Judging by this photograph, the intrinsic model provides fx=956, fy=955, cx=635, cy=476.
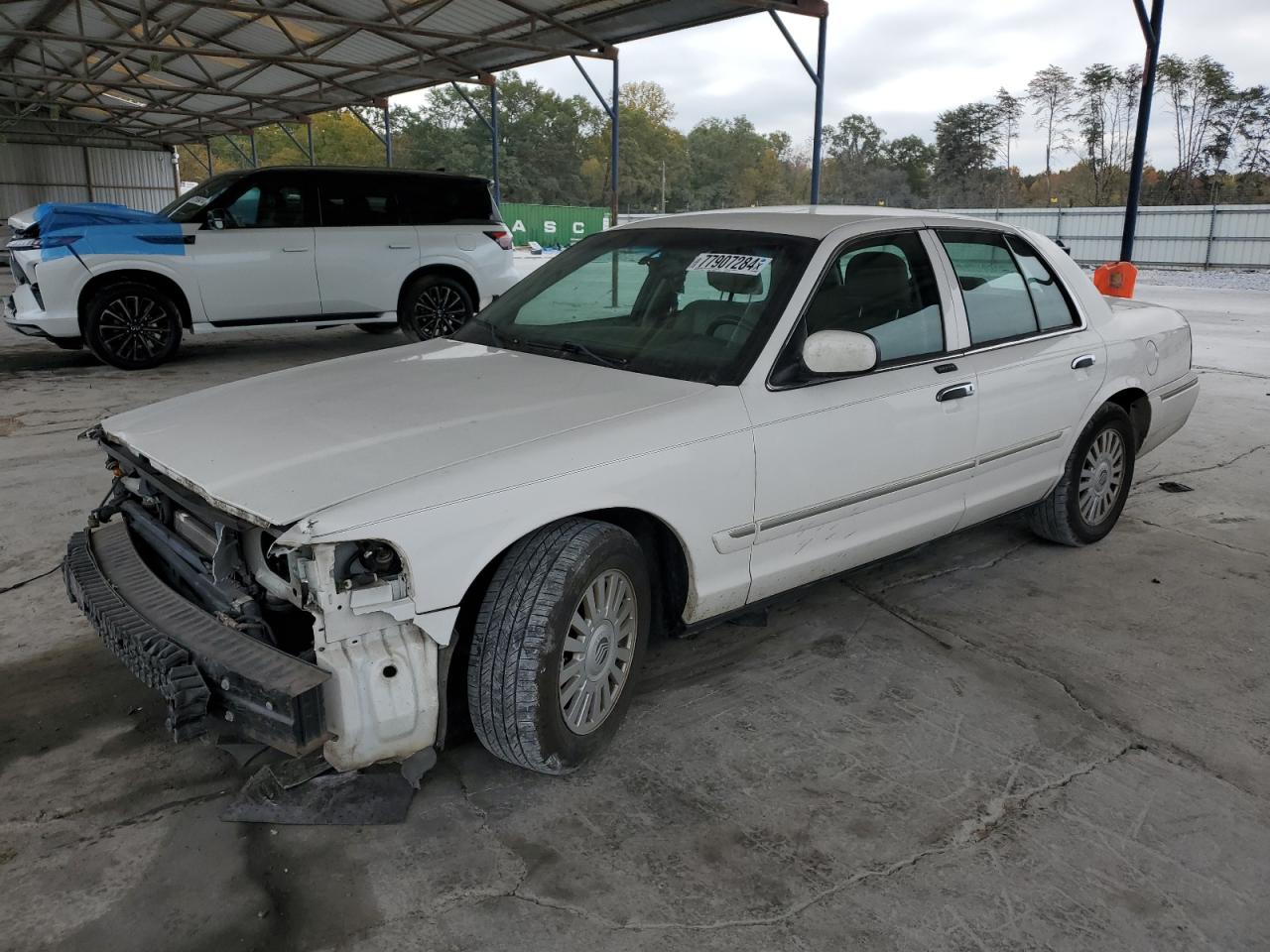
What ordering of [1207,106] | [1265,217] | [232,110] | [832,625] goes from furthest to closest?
[1207,106] < [1265,217] < [232,110] < [832,625]

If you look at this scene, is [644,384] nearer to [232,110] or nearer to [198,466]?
[198,466]

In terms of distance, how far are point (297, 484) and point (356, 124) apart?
249 ft

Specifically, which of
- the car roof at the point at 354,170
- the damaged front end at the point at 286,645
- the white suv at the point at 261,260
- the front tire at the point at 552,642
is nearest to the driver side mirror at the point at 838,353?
the front tire at the point at 552,642

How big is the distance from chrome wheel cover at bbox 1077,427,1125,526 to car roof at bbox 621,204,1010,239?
1.16 metres

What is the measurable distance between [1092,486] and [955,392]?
1468 millimetres

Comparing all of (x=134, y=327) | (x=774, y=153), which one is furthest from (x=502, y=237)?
(x=774, y=153)

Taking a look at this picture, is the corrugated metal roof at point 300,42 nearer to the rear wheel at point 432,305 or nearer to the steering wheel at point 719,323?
the rear wheel at point 432,305

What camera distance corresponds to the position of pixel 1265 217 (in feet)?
90.3

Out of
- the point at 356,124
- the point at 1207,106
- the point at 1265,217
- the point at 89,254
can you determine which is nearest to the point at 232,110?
the point at 89,254

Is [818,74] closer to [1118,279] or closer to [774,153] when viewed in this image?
[1118,279]

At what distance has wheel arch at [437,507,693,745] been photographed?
8.41 ft

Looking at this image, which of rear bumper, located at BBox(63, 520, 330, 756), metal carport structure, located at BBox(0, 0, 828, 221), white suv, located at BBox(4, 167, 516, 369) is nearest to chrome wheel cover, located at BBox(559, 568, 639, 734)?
rear bumper, located at BBox(63, 520, 330, 756)

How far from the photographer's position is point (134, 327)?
8891 mm

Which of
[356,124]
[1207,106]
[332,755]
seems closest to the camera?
[332,755]
